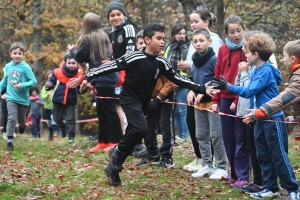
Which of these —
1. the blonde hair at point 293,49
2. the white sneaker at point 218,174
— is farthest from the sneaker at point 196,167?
the blonde hair at point 293,49

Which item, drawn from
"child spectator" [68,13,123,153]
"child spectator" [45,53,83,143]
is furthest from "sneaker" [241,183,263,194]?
"child spectator" [45,53,83,143]

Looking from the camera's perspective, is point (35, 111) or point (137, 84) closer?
point (137, 84)

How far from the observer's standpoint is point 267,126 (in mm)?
6457

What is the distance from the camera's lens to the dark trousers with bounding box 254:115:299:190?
20.9 feet

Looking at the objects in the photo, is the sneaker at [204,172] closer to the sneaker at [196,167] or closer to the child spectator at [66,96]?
the sneaker at [196,167]

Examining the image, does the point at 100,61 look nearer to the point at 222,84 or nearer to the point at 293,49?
the point at 222,84

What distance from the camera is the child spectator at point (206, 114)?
7.73 meters

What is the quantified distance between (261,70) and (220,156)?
5.82ft

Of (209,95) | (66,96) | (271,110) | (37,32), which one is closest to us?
(271,110)

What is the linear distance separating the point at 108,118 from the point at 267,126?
13.9ft

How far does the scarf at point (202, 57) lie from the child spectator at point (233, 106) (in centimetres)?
34

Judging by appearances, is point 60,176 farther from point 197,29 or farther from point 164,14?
point 164,14

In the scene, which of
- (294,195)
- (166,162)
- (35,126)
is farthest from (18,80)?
(35,126)

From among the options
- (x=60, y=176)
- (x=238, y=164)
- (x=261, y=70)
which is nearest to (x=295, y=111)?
(x=261, y=70)
